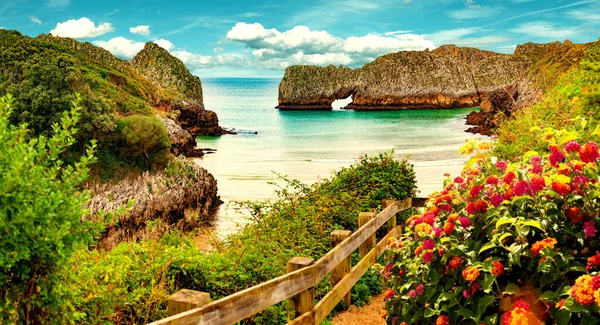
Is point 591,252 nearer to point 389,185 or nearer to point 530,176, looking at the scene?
point 530,176

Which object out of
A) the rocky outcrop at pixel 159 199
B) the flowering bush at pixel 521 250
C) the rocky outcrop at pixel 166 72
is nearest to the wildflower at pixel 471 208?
the flowering bush at pixel 521 250

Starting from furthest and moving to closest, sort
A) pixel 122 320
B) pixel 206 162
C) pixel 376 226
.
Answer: pixel 206 162 → pixel 376 226 → pixel 122 320

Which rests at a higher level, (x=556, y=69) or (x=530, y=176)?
(x=556, y=69)

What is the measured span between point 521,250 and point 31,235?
8.61ft

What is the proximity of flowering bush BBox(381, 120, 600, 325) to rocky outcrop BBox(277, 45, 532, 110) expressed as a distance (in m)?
122

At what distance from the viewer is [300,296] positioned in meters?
4.68

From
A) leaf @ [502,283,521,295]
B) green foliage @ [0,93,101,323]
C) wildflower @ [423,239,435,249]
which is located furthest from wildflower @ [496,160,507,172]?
green foliage @ [0,93,101,323]

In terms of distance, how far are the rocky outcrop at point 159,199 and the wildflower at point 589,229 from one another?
14327mm

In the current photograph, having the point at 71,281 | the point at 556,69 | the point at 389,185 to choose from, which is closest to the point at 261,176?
the point at 556,69

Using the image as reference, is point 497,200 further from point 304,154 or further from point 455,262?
point 304,154

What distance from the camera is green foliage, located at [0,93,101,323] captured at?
248cm

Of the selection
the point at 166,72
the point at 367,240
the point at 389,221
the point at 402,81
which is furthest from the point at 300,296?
the point at 402,81

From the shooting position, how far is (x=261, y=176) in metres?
30.4

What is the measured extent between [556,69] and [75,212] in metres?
23.8
